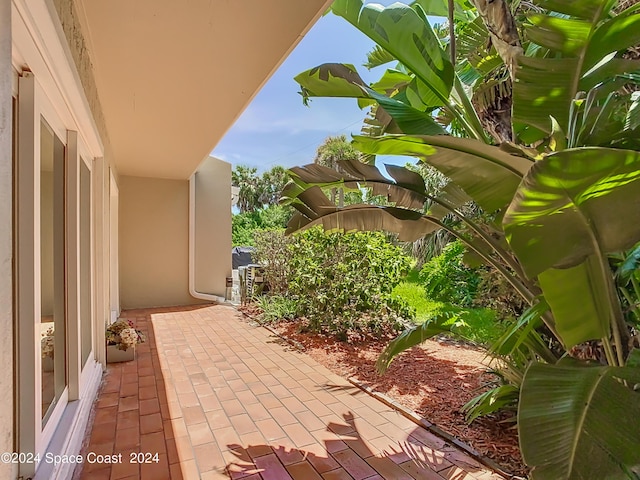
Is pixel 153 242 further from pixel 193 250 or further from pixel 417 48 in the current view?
pixel 417 48

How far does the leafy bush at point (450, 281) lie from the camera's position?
Result: 29.0 ft

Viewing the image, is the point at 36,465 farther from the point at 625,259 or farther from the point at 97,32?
the point at 625,259

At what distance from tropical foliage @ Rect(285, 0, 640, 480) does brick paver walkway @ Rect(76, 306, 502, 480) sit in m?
0.66

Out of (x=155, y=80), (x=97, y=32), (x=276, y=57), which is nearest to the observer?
(x=97, y=32)

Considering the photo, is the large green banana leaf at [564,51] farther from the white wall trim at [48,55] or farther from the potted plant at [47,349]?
the potted plant at [47,349]

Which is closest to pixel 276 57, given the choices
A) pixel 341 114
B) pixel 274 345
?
pixel 274 345

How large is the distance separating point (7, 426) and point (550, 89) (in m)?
2.58

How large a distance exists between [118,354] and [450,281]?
25.7 ft

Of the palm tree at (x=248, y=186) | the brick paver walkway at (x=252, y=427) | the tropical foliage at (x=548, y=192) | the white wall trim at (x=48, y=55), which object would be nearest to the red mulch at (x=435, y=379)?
the brick paver walkway at (x=252, y=427)

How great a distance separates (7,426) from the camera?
3.65 feet

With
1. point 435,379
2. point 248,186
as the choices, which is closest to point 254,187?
point 248,186

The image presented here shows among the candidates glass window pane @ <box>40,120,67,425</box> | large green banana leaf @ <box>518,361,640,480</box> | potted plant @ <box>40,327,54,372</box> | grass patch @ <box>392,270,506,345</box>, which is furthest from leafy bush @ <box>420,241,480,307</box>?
potted plant @ <box>40,327,54,372</box>

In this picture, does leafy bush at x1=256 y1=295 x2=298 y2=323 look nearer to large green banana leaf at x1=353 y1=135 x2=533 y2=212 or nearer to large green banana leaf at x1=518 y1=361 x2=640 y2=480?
large green banana leaf at x1=353 y1=135 x2=533 y2=212

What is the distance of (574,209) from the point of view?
3.88 ft
